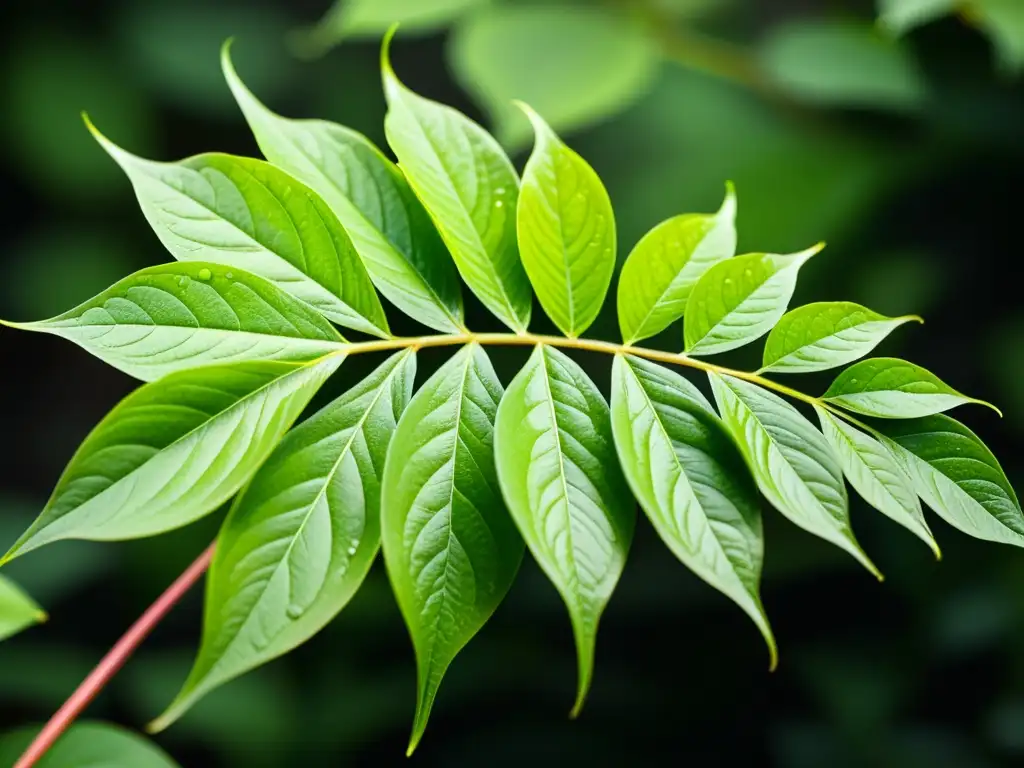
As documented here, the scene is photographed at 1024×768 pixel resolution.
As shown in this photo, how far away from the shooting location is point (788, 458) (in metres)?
0.28

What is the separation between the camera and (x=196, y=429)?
0.28 meters

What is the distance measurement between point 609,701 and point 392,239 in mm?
588

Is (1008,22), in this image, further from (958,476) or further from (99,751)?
(99,751)

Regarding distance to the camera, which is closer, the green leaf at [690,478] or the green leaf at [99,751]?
the green leaf at [690,478]

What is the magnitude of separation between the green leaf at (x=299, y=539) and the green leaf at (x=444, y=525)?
16 millimetres

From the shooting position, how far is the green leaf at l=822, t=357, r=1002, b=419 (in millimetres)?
289

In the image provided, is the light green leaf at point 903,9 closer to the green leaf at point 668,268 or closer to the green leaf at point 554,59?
the green leaf at point 554,59

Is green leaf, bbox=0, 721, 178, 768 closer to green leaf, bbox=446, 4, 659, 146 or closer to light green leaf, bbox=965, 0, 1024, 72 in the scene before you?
green leaf, bbox=446, 4, 659, 146

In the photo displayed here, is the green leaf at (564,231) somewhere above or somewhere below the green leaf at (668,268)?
above

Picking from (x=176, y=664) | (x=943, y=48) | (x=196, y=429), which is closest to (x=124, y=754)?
(x=196, y=429)

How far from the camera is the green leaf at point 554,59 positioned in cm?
67

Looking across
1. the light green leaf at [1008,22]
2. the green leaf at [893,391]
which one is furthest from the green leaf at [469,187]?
the light green leaf at [1008,22]

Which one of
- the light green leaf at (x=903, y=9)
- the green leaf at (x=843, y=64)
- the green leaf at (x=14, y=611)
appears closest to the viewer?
the green leaf at (x=14, y=611)

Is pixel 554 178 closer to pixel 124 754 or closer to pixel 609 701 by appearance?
pixel 124 754
